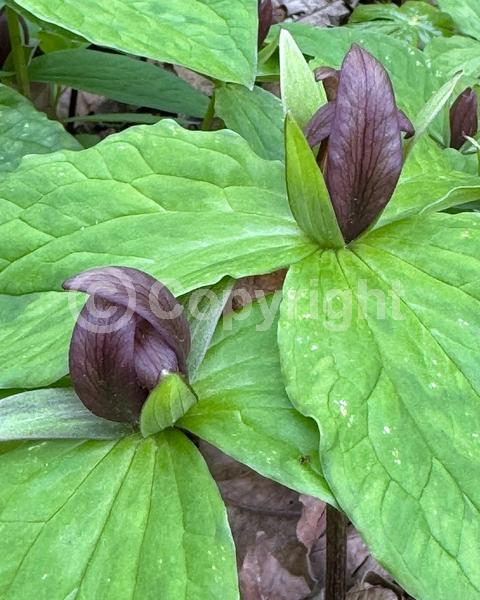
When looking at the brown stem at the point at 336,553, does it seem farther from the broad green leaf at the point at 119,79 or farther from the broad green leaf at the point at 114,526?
the broad green leaf at the point at 119,79

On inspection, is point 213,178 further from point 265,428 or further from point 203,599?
point 203,599

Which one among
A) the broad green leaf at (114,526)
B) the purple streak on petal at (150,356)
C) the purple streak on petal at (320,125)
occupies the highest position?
the purple streak on petal at (320,125)

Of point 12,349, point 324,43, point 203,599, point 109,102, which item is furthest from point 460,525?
point 109,102

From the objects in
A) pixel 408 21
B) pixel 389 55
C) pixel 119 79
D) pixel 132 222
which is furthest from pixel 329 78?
pixel 408 21

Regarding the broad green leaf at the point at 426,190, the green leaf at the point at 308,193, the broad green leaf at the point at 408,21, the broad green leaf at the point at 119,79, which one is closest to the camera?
the green leaf at the point at 308,193

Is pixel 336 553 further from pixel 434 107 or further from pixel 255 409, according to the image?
pixel 434 107

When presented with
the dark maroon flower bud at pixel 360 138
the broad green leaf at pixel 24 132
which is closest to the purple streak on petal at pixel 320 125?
the dark maroon flower bud at pixel 360 138

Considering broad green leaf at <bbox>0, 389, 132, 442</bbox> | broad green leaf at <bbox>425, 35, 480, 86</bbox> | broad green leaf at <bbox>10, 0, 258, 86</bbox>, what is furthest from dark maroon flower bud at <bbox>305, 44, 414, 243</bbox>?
broad green leaf at <bbox>425, 35, 480, 86</bbox>
